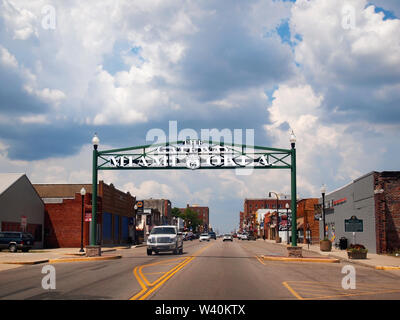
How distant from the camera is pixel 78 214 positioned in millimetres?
54688

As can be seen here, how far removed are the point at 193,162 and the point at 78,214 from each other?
2623cm

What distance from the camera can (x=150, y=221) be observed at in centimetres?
10481

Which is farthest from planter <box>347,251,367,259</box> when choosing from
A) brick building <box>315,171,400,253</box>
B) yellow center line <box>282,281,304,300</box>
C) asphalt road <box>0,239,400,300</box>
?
yellow center line <box>282,281,304,300</box>

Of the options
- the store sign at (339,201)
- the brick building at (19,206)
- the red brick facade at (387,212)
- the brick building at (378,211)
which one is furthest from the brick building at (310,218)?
the brick building at (19,206)

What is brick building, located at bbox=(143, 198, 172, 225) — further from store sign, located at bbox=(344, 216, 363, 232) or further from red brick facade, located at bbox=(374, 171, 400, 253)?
store sign, located at bbox=(344, 216, 363, 232)

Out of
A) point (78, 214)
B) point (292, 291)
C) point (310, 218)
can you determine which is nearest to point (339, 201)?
point (310, 218)

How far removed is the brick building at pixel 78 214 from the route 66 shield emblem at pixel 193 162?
2314 cm

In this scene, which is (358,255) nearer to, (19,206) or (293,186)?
(293,186)

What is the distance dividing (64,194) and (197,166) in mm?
56176
